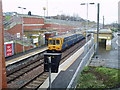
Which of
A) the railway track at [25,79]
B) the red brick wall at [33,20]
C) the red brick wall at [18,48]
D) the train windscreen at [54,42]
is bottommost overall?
the railway track at [25,79]

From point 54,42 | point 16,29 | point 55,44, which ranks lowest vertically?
point 55,44

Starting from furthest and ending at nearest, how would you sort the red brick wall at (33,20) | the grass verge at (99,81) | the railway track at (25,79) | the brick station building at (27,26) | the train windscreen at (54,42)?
the red brick wall at (33,20) → the brick station building at (27,26) → the train windscreen at (54,42) → the railway track at (25,79) → the grass verge at (99,81)

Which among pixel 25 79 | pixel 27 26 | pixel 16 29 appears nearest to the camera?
pixel 25 79

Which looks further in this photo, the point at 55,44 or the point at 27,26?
the point at 27,26

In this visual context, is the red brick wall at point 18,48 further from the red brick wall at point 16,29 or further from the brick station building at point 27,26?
the red brick wall at point 16,29

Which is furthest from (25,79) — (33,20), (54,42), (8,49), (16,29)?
(33,20)

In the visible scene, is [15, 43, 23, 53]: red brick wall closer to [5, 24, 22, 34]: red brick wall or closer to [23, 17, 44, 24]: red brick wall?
[5, 24, 22, 34]: red brick wall

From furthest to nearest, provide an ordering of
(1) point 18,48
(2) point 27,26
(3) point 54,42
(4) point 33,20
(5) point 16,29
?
(4) point 33,20
(2) point 27,26
(5) point 16,29
(3) point 54,42
(1) point 18,48

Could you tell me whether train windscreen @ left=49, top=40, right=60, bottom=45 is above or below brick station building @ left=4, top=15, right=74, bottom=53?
below

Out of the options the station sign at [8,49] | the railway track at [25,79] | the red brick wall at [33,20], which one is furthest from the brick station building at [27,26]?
the railway track at [25,79]

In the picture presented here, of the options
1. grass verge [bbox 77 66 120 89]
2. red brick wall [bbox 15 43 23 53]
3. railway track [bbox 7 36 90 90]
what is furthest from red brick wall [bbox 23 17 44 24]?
grass verge [bbox 77 66 120 89]

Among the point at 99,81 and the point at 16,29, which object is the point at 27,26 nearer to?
the point at 16,29

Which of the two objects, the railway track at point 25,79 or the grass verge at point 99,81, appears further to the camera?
the railway track at point 25,79

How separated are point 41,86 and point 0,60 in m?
3.21
